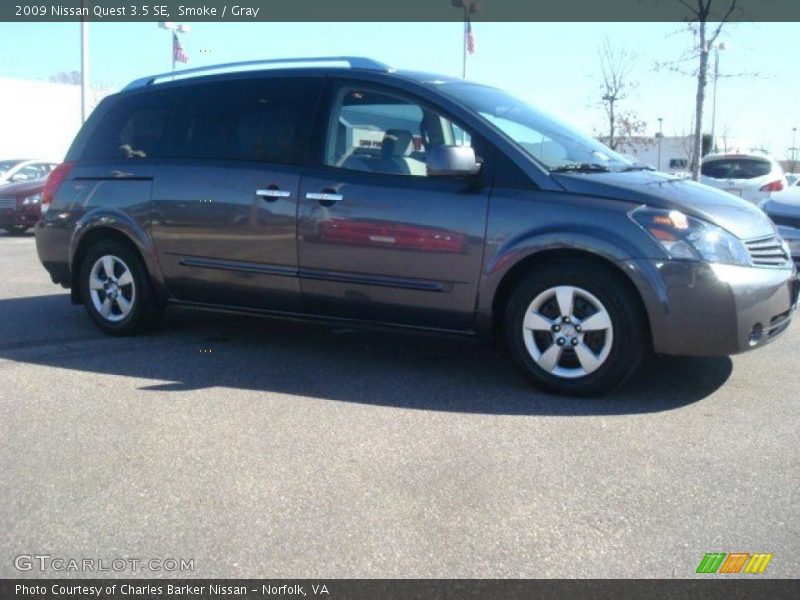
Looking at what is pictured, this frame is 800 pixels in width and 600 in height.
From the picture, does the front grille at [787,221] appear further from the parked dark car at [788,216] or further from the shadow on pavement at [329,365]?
the shadow on pavement at [329,365]

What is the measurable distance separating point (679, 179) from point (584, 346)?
142 centimetres

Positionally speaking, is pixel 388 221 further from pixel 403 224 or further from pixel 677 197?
pixel 677 197

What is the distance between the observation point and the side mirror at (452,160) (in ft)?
16.8

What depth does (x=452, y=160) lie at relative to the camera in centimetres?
511

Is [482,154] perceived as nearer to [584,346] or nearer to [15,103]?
[584,346]

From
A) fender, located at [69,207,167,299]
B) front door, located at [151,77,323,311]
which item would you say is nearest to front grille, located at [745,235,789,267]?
front door, located at [151,77,323,311]

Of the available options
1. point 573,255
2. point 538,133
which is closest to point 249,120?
point 538,133

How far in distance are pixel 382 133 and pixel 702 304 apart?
2233 millimetres

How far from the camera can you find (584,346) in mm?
5055

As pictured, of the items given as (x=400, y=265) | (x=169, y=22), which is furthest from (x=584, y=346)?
(x=169, y=22)

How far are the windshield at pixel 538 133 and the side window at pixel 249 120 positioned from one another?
3.23ft
